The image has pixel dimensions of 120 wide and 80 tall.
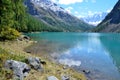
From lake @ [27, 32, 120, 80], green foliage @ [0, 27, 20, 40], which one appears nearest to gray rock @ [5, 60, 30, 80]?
lake @ [27, 32, 120, 80]

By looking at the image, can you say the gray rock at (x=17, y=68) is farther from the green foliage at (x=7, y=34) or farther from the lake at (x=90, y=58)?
the green foliage at (x=7, y=34)

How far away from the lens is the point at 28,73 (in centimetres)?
2581

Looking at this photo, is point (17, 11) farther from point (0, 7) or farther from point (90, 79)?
point (90, 79)

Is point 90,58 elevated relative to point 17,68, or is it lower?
lower

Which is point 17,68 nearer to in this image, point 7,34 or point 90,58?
point 90,58

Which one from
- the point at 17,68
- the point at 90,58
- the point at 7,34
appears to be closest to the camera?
the point at 17,68

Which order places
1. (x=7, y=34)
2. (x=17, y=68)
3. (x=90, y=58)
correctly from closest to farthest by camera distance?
1. (x=17, y=68)
2. (x=90, y=58)
3. (x=7, y=34)

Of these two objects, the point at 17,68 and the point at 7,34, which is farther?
the point at 7,34

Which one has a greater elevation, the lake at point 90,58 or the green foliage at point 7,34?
the green foliage at point 7,34

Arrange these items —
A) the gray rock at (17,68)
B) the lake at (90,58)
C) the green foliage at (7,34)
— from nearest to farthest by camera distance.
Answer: the gray rock at (17,68) < the lake at (90,58) < the green foliage at (7,34)

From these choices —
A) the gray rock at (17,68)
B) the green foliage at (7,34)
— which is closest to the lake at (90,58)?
the green foliage at (7,34)

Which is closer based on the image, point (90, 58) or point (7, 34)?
point (90, 58)

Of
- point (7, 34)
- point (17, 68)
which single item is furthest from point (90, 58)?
point (17, 68)

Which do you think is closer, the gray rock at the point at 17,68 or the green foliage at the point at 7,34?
the gray rock at the point at 17,68
